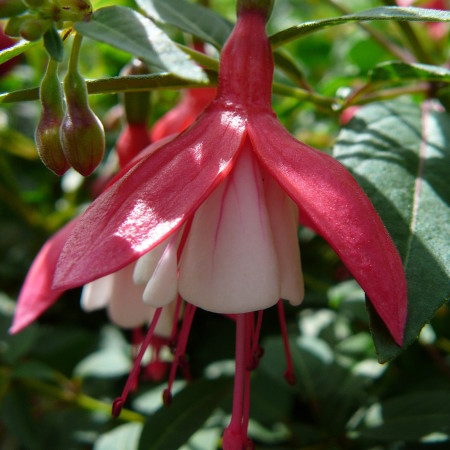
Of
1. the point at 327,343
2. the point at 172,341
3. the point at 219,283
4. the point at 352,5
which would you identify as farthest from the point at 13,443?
the point at 352,5

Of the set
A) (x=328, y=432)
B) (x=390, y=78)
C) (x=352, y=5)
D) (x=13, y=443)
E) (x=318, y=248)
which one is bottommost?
(x=13, y=443)

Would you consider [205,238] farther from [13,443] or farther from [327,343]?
[13,443]

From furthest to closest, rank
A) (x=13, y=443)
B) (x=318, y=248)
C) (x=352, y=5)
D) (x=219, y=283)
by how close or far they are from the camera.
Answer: (x=352, y=5) → (x=13, y=443) → (x=318, y=248) → (x=219, y=283)

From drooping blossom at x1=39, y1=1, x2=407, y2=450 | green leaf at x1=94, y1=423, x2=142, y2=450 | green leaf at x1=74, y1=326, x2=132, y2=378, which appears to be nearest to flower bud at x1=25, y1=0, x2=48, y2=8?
drooping blossom at x1=39, y1=1, x2=407, y2=450

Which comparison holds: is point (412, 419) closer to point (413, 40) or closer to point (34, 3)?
point (413, 40)

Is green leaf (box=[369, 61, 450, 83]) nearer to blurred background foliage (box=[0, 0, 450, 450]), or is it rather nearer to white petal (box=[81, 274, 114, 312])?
blurred background foliage (box=[0, 0, 450, 450])

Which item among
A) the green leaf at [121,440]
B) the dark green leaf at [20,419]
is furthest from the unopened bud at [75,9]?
the dark green leaf at [20,419]
